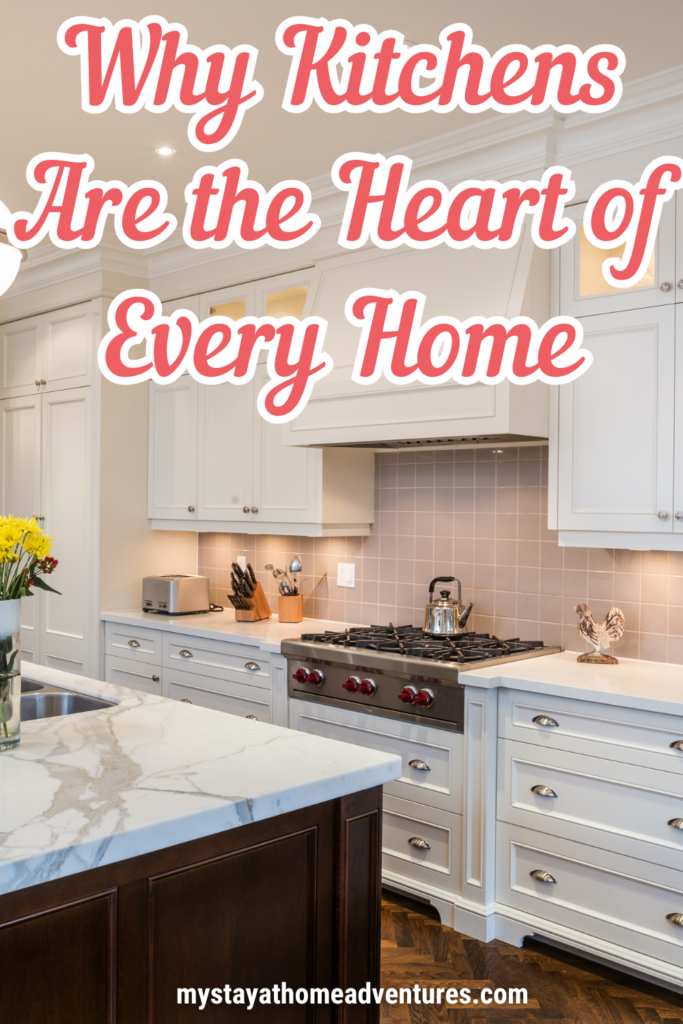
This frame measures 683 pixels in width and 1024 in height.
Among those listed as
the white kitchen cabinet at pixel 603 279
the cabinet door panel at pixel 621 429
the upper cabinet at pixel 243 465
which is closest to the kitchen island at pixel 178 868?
the cabinet door panel at pixel 621 429

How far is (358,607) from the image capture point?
12.9 ft

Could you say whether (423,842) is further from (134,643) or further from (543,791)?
(134,643)

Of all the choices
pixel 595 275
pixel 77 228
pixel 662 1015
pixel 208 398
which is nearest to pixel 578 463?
pixel 595 275

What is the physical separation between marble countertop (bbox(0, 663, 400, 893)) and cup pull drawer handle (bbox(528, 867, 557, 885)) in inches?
49.3

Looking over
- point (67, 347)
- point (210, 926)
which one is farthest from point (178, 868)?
point (67, 347)

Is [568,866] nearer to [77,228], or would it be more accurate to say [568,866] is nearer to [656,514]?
[656,514]

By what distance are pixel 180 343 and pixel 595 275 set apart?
7.46 feet

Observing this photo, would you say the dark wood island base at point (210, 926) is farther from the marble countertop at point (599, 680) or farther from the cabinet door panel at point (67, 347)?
the cabinet door panel at point (67, 347)

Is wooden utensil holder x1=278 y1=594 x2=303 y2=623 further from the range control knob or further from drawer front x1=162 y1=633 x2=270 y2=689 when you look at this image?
the range control knob

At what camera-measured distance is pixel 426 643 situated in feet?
10.6

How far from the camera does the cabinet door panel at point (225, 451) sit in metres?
4.01

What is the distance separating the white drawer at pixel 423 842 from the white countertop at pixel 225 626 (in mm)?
796

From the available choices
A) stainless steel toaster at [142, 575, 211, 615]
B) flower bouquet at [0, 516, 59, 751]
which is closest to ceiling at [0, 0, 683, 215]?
flower bouquet at [0, 516, 59, 751]

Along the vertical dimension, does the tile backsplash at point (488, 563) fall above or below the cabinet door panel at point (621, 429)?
below
